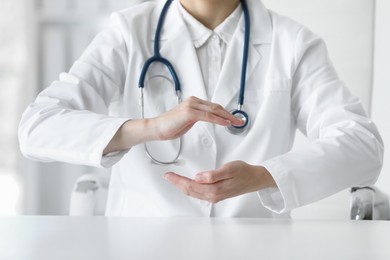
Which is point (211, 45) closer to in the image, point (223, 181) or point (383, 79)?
point (223, 181)

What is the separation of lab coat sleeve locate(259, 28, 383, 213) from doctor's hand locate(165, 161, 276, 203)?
0.04m

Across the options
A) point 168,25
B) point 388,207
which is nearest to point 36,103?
point 168,25

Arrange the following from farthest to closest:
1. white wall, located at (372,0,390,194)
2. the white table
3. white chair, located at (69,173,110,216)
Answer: white wall, located at (372,0,390,194) → white chair, located at (69,173,110,216) → the white table

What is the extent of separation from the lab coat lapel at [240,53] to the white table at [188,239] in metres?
0.33

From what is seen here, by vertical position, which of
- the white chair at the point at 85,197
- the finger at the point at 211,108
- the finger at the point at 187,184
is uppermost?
the finger at the point at 211,108

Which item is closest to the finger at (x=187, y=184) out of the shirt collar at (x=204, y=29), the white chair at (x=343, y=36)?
the shirt collar at (x=204, y=29)

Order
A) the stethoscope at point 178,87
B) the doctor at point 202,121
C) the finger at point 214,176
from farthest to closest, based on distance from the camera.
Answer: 1. the stethoscope at point 178,87
2. the doctor at point 202,121
3. the finger at point 214,176

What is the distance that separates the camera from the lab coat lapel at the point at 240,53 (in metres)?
1.25

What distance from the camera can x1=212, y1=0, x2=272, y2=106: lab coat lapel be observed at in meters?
1.25

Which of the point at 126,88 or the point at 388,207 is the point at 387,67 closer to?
the point at 388,207

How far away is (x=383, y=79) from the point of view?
5.64 ft

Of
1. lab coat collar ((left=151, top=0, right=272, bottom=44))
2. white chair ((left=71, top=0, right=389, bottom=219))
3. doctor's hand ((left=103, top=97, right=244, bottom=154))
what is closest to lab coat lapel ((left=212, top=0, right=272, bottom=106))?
lab coat collar ((left=151, top=0, right=272, bottom=44))

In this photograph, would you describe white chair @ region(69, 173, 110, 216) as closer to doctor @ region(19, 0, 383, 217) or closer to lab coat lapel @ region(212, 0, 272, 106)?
doctor @ region(19, 0, 383, 217)

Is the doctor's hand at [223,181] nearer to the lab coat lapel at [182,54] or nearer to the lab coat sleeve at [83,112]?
the lab coat sleeve at [83,112]
